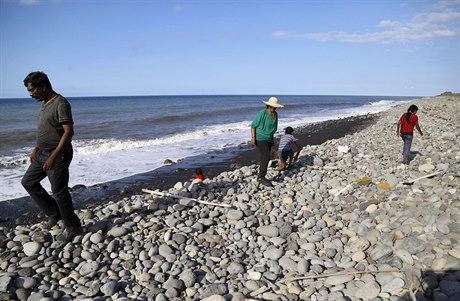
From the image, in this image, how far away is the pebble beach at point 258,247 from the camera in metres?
3.55

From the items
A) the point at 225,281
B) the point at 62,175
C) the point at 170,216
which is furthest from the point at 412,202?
the point at 62,175

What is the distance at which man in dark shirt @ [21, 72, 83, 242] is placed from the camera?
3934 mm

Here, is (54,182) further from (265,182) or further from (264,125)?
(265,182)

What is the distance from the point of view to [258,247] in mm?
4652

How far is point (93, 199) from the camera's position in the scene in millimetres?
7457

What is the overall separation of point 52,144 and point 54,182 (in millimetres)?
481

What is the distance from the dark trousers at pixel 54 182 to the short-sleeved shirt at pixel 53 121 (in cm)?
16

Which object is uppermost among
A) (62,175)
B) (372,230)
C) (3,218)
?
(62,175)

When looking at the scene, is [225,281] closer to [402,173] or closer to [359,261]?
[359,261]

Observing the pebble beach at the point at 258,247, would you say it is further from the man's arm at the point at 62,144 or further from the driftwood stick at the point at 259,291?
the man's arm at the point at 62,144

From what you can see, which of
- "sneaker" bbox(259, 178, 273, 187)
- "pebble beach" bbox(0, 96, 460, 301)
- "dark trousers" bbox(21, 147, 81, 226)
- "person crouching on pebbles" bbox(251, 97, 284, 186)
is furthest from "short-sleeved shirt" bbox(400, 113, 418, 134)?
"dark trousers" bbox(21, 147, 81, 226)

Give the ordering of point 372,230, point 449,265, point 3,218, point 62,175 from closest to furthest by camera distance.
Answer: point 449,265 → point 62,175 → point 372,230 → point 3,218

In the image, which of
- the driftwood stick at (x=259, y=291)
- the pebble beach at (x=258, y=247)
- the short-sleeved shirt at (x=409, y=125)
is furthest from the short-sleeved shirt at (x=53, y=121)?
the short-sleeved shirt at (x=409, y=125)

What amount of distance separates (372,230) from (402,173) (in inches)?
125
